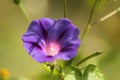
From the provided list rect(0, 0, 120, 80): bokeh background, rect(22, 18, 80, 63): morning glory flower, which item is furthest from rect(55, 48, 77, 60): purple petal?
rect(0, 0, 120, 80): bokeh background

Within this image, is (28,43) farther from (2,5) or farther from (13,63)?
(2,5)

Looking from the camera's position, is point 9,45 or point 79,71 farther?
point 9,45

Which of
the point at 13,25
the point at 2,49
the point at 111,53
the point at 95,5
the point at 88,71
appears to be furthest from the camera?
the point at 13,25

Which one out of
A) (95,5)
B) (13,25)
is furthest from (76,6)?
(95,5)

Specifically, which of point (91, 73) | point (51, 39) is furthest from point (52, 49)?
point (91, 73)

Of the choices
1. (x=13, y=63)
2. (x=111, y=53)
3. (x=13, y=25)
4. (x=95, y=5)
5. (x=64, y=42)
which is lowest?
(x=64, y=42)

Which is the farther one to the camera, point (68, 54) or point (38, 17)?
point (38, 17)

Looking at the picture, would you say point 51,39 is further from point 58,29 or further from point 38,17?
point 38,17
